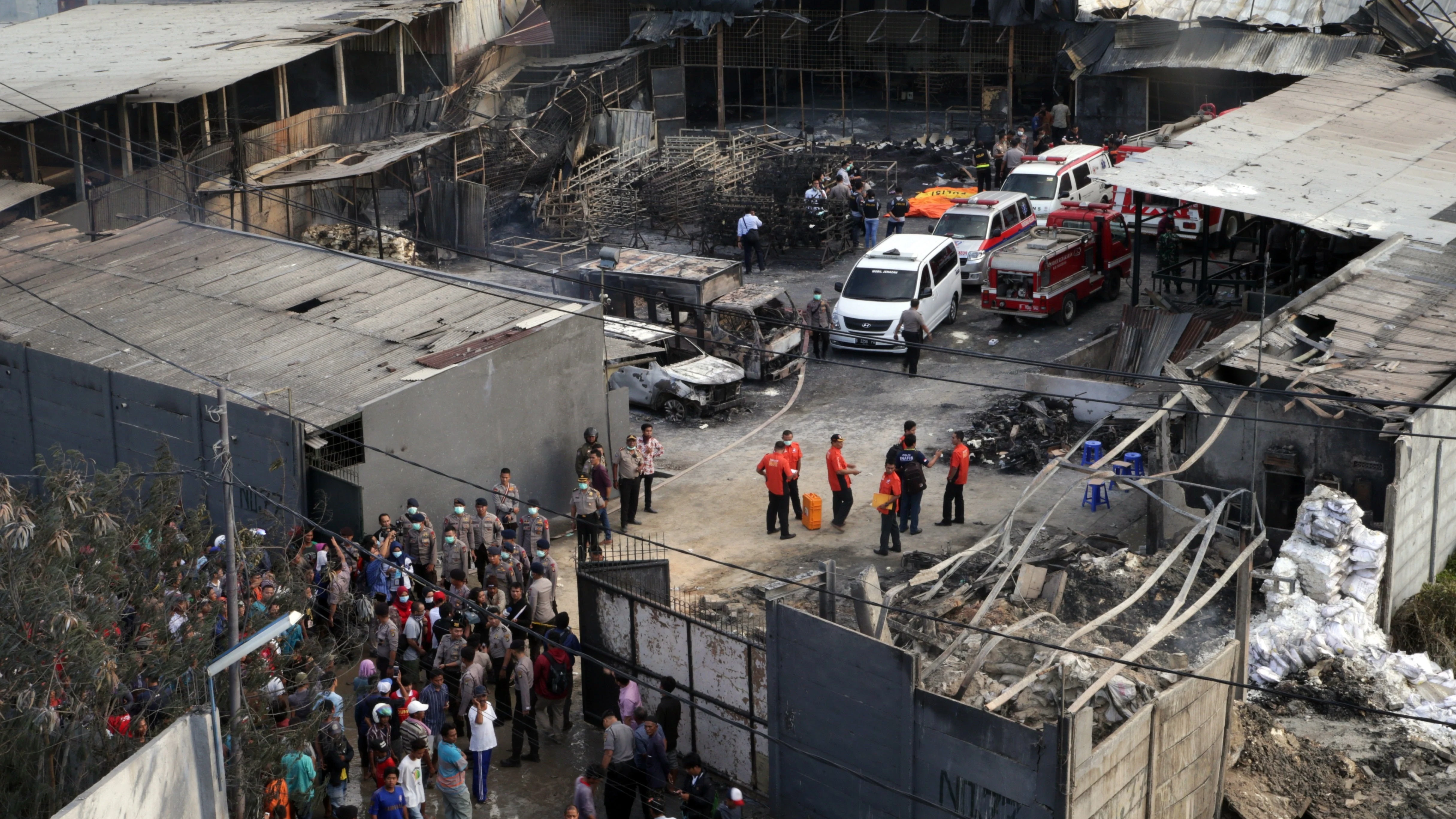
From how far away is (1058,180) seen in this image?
32.2 metres

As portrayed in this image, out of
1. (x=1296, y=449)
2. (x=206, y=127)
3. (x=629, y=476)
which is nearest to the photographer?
(x=1296, y=449)

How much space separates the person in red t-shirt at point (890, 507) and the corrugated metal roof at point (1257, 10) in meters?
20.5

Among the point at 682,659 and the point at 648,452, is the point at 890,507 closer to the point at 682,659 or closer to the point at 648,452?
the point at 648,452

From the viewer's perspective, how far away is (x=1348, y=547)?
16891 millimetres

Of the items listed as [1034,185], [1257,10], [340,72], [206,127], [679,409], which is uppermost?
[1257,10]

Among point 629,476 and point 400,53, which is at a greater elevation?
point 400,53

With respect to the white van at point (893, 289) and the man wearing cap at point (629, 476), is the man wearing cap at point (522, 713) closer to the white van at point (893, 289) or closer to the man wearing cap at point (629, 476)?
the man wearing cap at point (629, 476)

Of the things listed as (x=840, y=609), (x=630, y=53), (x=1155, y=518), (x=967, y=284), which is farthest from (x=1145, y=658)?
(x=630, y=53)

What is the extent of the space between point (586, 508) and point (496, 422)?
6.36ft

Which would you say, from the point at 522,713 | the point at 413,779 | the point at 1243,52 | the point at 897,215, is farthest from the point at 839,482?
the point at 1243,52

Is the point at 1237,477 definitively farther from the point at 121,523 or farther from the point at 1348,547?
the point at 121,523

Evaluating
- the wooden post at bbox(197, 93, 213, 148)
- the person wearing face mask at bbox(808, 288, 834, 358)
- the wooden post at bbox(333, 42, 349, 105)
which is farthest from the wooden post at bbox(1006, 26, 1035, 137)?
the wooden post at bbox(197, 93, 213, 148)

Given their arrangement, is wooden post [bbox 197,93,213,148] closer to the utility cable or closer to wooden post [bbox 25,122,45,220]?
the utility cable

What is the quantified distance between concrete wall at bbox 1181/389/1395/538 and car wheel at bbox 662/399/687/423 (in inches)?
343
